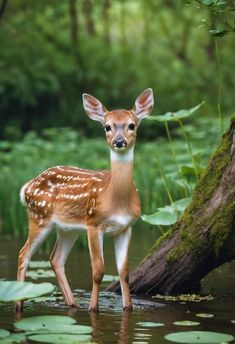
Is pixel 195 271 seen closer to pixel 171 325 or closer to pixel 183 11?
pixel 171 325

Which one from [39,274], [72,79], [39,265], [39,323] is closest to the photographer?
[39,323]

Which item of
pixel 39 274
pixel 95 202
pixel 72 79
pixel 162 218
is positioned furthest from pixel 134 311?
pixel 72 79

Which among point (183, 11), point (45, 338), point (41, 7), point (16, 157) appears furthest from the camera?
point (183, 11)

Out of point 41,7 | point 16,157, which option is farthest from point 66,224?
point 41,7

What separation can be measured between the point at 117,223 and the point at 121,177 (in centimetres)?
32

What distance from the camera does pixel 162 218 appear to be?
27.8 ft

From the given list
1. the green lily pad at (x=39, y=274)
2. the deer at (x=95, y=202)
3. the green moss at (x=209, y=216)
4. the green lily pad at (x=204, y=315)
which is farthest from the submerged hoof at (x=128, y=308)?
the green lily pad at (x=39, y=274)

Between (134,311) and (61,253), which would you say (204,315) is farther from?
(61,253)

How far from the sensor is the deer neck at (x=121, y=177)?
285 inches

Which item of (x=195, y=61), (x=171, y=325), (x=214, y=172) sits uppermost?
(x=195, y=61)

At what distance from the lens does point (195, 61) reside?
95.8 feet

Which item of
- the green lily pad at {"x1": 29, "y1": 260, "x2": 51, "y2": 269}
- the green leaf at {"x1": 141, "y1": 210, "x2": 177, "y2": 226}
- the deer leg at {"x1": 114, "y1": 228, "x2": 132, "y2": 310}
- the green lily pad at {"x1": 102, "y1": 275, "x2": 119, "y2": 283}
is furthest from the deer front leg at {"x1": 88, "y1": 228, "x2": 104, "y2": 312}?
the green lily pad at {"x1": 29, "y1": 260, "x2": 51, "y2": 269}

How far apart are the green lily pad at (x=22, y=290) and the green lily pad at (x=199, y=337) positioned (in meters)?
0.74

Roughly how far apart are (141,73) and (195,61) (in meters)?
6.01
